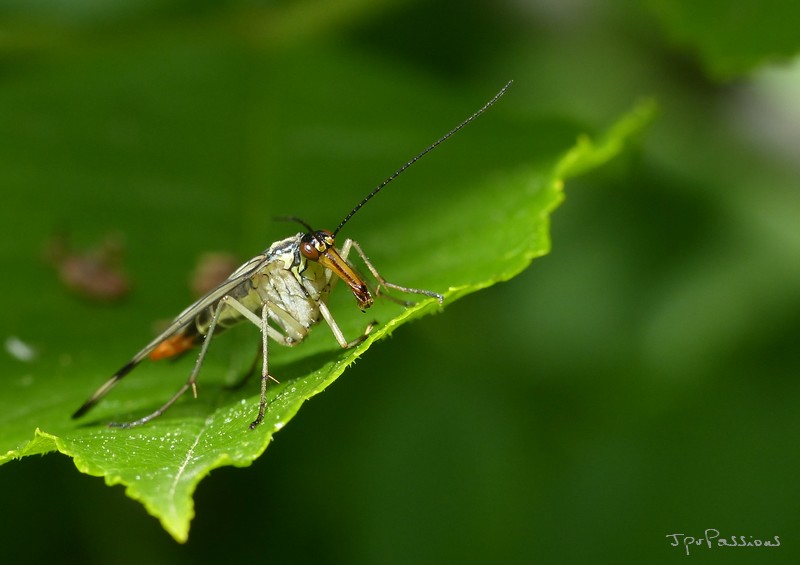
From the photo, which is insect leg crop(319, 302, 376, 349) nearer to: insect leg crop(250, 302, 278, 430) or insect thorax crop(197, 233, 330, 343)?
insect thorax crop(197, 233, 330, 343)

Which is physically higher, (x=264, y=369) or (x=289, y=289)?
(x=289, y=289)

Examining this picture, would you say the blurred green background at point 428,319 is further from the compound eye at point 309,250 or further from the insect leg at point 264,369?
the compound eye at point 309,250

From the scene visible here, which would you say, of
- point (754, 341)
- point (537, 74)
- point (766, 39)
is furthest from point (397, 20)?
point (754, 341)

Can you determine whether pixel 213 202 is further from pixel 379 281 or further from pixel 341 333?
pixel 341 333

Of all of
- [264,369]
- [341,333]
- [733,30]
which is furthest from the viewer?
[733,30]

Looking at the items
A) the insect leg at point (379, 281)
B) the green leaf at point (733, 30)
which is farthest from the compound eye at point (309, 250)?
the green leaf at point (733, 30)

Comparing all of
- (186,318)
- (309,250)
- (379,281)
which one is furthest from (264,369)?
(379,281)

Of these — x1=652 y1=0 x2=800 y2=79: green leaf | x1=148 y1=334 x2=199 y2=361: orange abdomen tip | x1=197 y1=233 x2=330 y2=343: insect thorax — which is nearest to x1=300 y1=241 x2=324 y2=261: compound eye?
x1=197 y1=233 x2=330 y2=343: insect thorax

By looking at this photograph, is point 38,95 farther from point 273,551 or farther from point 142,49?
point 273,551
